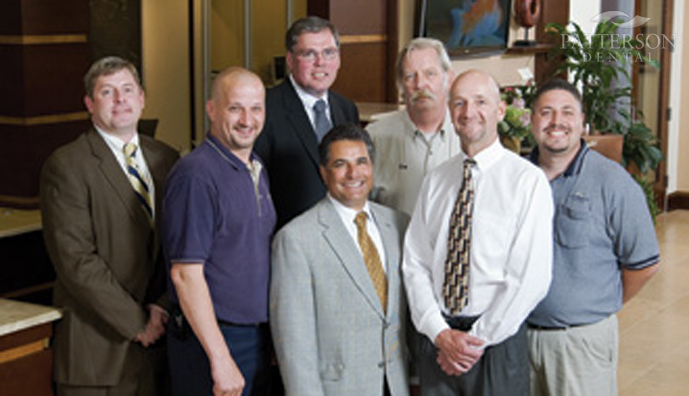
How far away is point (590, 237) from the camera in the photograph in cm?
315

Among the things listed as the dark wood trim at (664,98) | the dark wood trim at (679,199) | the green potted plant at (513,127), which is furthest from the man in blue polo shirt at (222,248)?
the dark wood trim at (679,199)

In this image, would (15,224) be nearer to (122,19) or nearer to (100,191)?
(100,191)

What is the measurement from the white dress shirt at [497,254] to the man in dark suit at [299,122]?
679mm

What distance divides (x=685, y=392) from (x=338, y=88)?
2.88m

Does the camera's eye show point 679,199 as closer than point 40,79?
No

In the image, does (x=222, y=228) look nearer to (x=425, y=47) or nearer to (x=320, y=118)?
(x=320, y=118)

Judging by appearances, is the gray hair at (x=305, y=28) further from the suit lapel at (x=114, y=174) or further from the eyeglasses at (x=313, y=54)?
the suit lapel at (x=114, y=174)

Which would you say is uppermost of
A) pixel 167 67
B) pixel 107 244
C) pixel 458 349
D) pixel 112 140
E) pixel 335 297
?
pixel 167 67

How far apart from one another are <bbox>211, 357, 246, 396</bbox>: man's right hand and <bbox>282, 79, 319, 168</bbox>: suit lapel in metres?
0.89

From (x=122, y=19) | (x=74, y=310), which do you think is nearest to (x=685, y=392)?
(x=74, y=310)

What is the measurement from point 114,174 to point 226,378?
789 mm

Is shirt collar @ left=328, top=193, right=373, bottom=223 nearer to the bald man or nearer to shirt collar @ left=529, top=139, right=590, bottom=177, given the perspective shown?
the bald man

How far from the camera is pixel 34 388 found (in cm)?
340

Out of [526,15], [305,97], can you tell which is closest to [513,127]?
[305,97]
